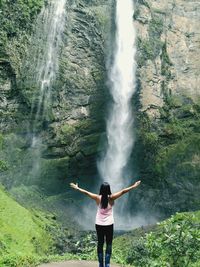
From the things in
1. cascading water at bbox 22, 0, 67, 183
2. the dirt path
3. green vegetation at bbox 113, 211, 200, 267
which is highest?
cascading water at bbox 22, 0, 67, 183

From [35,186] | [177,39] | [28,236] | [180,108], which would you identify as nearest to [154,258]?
[28,236]

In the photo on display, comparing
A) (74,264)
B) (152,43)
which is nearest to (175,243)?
(74,264)

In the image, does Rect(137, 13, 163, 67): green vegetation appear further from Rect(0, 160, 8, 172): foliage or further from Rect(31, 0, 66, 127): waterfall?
Rect(0, 160, 8, 172): foliage

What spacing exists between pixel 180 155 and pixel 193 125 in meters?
2.00

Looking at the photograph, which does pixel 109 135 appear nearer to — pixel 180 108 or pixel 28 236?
pixel 180 108

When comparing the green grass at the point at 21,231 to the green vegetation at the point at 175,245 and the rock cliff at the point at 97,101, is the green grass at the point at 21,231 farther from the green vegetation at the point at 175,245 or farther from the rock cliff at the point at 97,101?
the green vegetation at the point at 175,245

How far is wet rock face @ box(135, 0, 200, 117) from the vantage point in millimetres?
29469

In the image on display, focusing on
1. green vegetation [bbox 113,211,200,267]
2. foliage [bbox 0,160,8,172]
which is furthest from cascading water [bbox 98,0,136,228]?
green vegetation [bbox 113,211,200,267]

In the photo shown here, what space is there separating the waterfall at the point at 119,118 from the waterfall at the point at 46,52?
3.63 metres

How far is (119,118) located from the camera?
29562mm

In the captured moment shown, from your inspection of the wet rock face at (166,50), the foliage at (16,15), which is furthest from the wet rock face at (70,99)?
the wet rock face at (166,50)

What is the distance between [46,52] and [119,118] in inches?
234

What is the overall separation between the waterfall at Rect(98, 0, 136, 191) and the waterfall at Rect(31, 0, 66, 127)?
3633 millimetres

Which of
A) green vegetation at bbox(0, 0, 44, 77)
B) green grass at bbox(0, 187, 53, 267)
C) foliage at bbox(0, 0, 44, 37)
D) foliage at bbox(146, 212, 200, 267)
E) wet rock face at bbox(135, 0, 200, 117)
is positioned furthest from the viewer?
wet rock face at bbox(135, 0, 200, 117)
